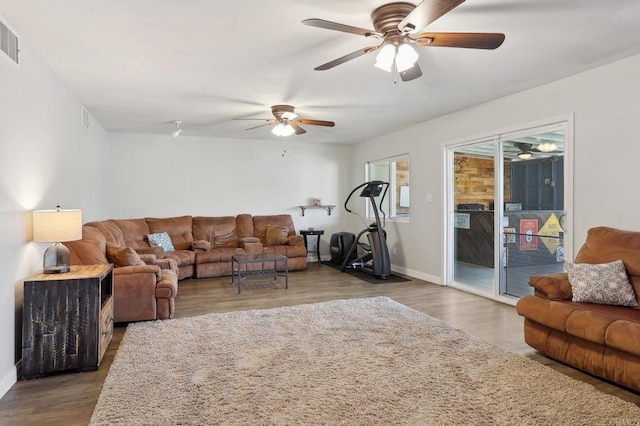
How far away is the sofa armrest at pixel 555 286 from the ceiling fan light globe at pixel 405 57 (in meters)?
2.01

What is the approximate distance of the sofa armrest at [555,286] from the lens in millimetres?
2982

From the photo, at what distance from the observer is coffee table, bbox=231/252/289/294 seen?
5.29 meters

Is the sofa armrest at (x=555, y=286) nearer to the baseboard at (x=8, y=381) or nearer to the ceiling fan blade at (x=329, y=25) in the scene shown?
the ceiling fan blade at (x=329, y=25)

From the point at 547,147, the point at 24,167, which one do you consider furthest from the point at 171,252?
the point at 547,147

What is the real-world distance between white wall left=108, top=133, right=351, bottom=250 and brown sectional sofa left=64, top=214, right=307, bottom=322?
15.4 inches

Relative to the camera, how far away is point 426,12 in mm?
2021

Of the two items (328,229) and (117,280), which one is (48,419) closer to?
(117,280)

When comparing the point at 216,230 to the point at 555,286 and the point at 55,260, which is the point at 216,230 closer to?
the point at 55,260

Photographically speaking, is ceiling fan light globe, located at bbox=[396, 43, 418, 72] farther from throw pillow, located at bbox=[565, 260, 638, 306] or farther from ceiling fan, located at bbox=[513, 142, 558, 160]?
ceiling fan, located at bbox=[513, 142, 558, 160]

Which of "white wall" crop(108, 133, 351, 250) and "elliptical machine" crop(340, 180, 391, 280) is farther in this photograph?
"white wall" crop(108, 133, 351, 250)

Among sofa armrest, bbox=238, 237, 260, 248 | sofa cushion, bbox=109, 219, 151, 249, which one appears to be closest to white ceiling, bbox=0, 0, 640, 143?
sofa cushion, bbox=109, 219, 151, 249

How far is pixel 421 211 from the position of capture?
604 centimetres

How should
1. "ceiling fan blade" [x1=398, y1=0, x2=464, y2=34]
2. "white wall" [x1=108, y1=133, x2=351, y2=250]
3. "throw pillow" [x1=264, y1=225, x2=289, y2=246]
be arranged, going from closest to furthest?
"ceiling fan blade" [x1=398, y1=0, x2=464, y2=34] < "white wall" [x1=108, y1=133, x2=351, y2=250] < "throw pillow" [x1=264, y1=225, x2=289, y2=246]

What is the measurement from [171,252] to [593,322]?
555 cm
